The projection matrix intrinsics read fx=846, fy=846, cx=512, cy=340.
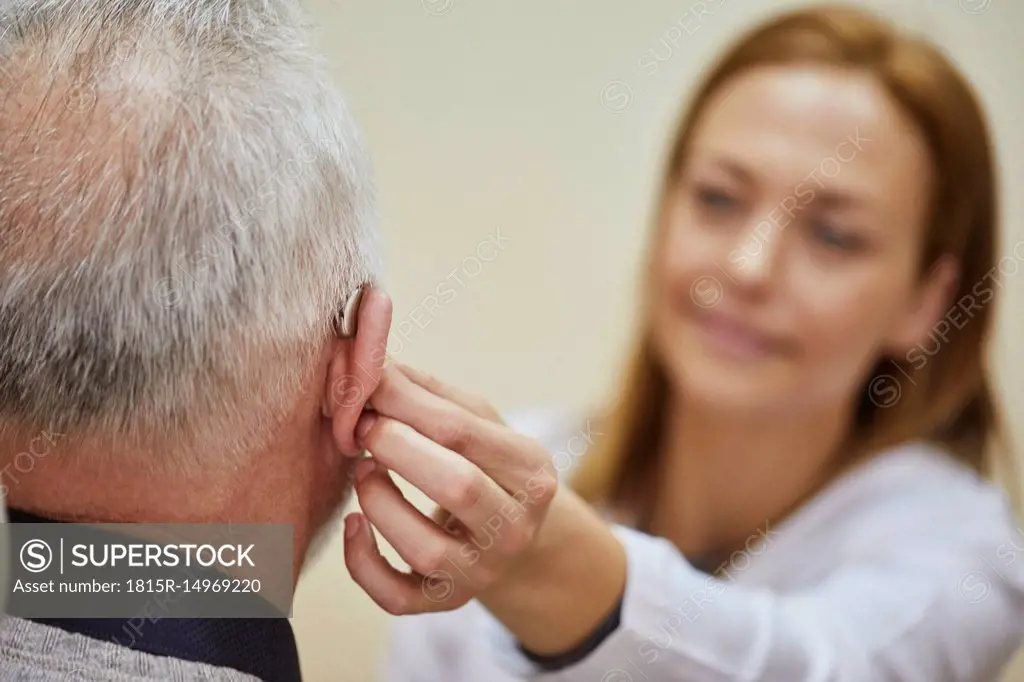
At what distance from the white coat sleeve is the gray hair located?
1.24 ft

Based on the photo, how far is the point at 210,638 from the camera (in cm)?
43

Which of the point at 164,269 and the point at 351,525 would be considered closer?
the point at 164,269

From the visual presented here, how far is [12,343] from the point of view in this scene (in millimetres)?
410

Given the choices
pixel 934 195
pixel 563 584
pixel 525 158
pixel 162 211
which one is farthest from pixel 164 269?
pixel 934 195

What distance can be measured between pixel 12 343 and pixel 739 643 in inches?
22.9

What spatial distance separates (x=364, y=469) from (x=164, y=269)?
0.60 feet

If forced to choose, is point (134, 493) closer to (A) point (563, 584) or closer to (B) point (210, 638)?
(B) point (210, 638)

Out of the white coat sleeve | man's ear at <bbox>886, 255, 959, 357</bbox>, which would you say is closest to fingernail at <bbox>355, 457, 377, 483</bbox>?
the white coat sleeve

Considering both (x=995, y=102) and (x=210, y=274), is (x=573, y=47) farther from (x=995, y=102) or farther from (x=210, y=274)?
(x=210, y=274)

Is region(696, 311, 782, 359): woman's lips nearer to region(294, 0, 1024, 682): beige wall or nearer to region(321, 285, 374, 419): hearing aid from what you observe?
region(294, 0, 1024, 682): beige wall

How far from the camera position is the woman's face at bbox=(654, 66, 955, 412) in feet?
2.70

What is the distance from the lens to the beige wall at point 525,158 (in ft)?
2.92

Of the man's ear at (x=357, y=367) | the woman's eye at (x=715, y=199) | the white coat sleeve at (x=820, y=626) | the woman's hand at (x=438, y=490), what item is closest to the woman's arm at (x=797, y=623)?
the white coat sleeve at (x=820, y=626)

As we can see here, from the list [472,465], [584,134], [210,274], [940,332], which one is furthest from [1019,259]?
[210,274]
